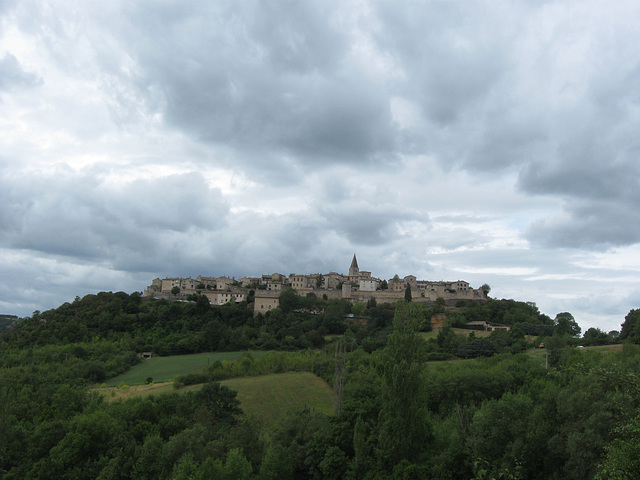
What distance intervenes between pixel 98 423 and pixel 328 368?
29.0 metres

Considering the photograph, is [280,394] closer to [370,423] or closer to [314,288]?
[370,423]

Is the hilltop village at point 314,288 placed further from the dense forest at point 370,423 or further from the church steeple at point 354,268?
the dense forest at point 370,423

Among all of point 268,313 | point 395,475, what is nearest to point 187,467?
point 395,475

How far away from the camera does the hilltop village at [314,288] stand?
343ft

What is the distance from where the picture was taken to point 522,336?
216ft

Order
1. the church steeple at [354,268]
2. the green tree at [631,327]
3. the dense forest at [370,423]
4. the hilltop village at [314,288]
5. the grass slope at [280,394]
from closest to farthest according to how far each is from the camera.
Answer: the dense forest at [370,423] → the grass slope at [280,394] → the green tree at [631,327] → the hilltop village at [314,288] → the church steeple at [354,268]

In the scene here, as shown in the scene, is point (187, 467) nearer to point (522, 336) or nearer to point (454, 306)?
point (522, 336)

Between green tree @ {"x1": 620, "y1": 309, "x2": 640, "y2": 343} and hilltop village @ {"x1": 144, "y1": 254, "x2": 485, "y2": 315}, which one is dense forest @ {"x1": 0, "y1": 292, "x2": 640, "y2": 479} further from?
hilltop village @ {"x1": 144, "y1": 254, "x2": 485, "y2": 315}

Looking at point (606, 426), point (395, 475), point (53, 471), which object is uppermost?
point (606, 426)

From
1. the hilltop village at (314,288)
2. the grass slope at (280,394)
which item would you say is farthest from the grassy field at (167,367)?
the hilltop village at (314,288)

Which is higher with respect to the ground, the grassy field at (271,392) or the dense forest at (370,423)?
the dense forest at (370,423)

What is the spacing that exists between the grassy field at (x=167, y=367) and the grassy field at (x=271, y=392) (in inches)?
142

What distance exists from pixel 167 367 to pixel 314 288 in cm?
5563

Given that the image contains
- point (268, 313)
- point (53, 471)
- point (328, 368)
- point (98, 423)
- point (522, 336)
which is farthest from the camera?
point (268, 313)
